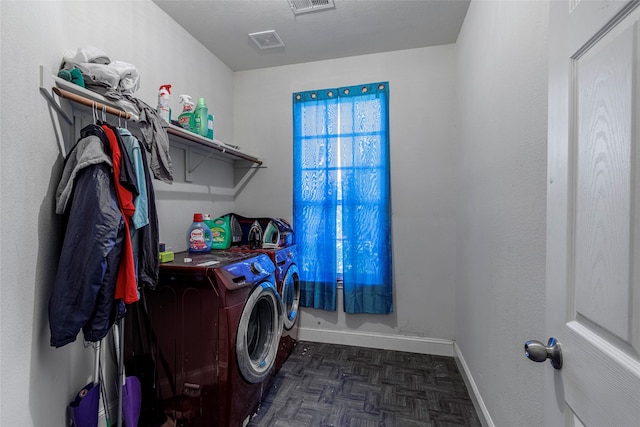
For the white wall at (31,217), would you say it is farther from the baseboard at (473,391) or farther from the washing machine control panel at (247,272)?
the baseboard at (473,391)

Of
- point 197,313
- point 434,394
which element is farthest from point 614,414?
point 434,394

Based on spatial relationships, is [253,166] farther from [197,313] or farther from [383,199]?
[197,313]

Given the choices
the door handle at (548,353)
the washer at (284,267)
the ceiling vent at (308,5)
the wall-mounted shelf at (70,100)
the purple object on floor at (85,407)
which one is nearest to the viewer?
the door handle at (548,353)

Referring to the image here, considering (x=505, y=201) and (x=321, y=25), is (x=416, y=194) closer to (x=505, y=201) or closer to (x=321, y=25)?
(x=505, y=201)

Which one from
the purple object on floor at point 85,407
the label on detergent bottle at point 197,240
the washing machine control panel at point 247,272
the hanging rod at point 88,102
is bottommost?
the purple object on floor at point 85,407

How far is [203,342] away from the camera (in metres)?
1.45

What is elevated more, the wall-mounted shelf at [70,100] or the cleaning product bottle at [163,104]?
the cleaning product bottle at [163,104]

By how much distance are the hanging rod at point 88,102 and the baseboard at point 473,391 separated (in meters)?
2.40

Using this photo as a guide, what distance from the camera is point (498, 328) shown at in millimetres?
1399

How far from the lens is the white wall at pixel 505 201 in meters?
1.03

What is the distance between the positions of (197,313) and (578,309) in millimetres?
1494

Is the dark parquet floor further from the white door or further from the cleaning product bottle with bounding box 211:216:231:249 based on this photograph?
the white door

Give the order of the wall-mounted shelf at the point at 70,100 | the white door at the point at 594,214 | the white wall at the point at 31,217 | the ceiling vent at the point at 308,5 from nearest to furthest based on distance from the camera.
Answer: the white door at the point at 594,214 → the white wall at the point at 31,217 → the wall-mounted shelf at the point at 70,100 → the ceiling vent at the point at 308,5

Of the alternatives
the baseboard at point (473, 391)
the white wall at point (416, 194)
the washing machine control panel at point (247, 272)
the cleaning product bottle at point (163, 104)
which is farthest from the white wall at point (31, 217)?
the baseboard at point (473, 391)
